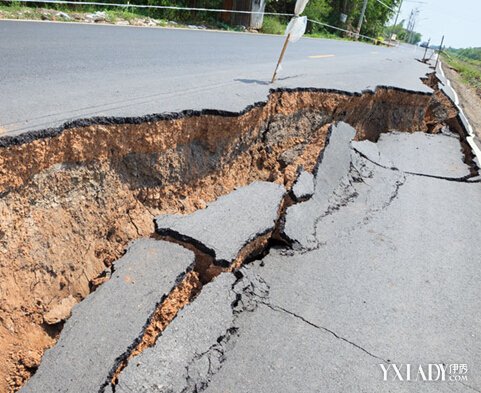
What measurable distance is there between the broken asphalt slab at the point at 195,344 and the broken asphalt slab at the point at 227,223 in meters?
0.24

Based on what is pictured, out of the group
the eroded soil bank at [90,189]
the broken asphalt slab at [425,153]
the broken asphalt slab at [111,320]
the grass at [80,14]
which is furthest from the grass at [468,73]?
the broken asphalt slab at [111,320]

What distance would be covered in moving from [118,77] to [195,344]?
A: 348cm

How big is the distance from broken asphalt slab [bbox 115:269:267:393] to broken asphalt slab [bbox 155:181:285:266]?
24cm

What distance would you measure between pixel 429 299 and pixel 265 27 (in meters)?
18.2

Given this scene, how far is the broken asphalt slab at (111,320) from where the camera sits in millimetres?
2074

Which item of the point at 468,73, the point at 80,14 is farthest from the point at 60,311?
the point at 468,73

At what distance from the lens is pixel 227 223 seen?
3.27 meters

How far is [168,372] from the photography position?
2176mm

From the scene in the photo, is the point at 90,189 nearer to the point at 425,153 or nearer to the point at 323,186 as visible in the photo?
the point at 323,186

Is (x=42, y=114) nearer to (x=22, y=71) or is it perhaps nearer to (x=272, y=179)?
(x=22, y=71)

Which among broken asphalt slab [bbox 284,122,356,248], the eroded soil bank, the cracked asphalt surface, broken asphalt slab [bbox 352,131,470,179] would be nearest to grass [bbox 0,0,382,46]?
the cracked asphalt surface

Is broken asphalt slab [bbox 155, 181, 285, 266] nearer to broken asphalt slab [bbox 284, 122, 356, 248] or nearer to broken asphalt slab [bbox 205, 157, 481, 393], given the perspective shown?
broken asphalt slab [bbox 284, 122, 356, 248]

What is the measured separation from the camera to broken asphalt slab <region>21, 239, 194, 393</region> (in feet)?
6.81

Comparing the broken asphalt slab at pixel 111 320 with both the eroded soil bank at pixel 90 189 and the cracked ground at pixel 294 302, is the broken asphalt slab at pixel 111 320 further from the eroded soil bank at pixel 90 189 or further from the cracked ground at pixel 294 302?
the eroded soil bank at pixel 90 189
